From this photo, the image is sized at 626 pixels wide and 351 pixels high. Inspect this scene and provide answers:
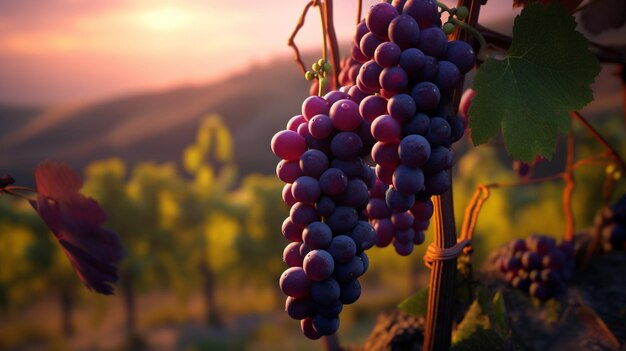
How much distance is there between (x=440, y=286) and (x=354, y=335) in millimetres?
14095

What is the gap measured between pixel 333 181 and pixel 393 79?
5.8 inches

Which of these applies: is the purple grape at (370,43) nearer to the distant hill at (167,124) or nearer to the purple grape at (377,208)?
the purple grape at (377,208)

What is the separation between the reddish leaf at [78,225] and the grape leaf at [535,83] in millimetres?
664

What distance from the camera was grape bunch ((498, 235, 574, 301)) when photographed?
3.61ft

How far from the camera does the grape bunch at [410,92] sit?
24.3 inches

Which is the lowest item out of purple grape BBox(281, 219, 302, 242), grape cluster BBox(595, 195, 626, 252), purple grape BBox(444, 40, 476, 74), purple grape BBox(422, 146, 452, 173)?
grape cluster BBox(595, 195, 626, 252)

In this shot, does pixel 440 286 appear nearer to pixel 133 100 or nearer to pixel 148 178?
pixel 148 178

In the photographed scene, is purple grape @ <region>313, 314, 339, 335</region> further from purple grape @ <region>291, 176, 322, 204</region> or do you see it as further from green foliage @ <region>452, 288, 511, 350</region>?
green foliage @ <region>452, 288, 511, 350</region>

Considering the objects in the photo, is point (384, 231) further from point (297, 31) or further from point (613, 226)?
point (613, 226)

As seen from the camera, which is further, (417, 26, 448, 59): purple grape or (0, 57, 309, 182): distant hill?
(0, 57, 309, 182): distant hill

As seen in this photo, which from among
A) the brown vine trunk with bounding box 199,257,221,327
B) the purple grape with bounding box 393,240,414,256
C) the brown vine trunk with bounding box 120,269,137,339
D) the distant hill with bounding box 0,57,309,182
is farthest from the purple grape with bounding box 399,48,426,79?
the distant hill with bounding box 0,57,309,182

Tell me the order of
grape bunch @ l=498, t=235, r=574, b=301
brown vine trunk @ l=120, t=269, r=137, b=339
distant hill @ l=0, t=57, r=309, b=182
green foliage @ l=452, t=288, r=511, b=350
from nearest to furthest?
green foliage @ l=452, t=288, r=511, b=350 → grape bunch @ l=498, t=235, r=574, b=301 → brown vine trunk @ l=120, t=269, r=137, b=339 → distant hill @ l=0, t=57, r=309, b=182

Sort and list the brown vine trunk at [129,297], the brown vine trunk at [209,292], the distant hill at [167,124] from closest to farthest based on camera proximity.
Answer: the brown vine trunk at [129,297], the brown vine trunk at [209,292], the distant hill at [167,124]

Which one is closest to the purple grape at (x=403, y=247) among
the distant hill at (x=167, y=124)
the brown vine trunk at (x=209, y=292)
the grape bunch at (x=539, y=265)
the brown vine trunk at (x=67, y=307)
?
the grape bunch at (x=539, y=265)
